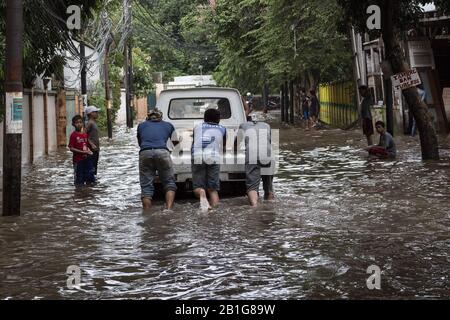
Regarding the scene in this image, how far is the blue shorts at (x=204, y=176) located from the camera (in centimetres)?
1135

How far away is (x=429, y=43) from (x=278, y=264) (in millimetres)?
18950

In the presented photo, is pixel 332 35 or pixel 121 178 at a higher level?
pixel 332 35

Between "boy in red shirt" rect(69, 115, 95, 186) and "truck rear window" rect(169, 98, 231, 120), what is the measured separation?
1898 millimetres

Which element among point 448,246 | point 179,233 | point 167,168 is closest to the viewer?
point 448,246

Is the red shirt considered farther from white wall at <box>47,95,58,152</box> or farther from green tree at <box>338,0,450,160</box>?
white wall at <box>47,95,58,152</box>

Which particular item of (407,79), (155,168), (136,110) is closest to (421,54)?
(407,79)

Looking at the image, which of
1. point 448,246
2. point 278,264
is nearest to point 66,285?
point 278,264

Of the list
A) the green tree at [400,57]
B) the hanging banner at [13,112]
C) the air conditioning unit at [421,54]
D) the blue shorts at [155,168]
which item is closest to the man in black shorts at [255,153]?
the blue shorts at [155,168]

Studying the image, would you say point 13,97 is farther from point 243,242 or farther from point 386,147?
point 386,147

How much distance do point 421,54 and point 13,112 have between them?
17.0 metres

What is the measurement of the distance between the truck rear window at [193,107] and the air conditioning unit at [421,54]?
41.6 ft

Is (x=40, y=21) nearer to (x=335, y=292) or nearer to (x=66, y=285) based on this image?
(x=66, y=285)

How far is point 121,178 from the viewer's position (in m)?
16.3

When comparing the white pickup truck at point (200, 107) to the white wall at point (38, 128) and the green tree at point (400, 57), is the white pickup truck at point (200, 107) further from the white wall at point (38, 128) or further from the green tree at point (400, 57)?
the white wall at point (38, 128)
